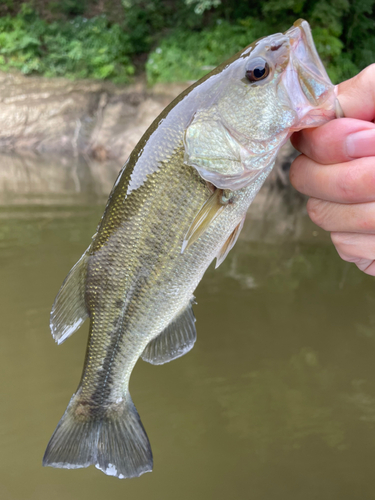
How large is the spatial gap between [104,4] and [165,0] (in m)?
2.13

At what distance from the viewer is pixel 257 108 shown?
47.9 inches

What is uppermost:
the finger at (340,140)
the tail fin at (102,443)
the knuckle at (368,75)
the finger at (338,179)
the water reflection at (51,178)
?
the knuckle at (368,75)

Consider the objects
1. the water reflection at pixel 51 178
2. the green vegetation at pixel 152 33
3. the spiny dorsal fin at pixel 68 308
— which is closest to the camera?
the spiny dorsal fin at pixel 68 308

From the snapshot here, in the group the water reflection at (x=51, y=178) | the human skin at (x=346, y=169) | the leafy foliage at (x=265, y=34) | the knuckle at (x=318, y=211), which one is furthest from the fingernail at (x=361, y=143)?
the leafy foliage at (x=265, y=34)

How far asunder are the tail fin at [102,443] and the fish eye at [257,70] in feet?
4.04

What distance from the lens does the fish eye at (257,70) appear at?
1197 mm

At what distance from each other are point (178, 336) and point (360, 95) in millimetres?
995

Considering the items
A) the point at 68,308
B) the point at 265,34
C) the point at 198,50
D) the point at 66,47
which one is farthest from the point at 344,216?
the point at 66,47

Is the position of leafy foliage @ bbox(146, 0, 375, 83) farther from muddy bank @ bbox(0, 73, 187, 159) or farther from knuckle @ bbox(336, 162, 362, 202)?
knuckle @ bbox(336, 162, 362, 202)

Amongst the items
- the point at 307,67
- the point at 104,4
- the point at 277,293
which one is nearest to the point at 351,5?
the point at 104,4

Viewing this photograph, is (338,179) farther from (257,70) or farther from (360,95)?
(257,70)

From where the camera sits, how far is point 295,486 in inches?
83.2

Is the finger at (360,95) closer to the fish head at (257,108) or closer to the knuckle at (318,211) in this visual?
the fish head at (257,108)

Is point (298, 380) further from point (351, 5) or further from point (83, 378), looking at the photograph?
point (351, 5)
